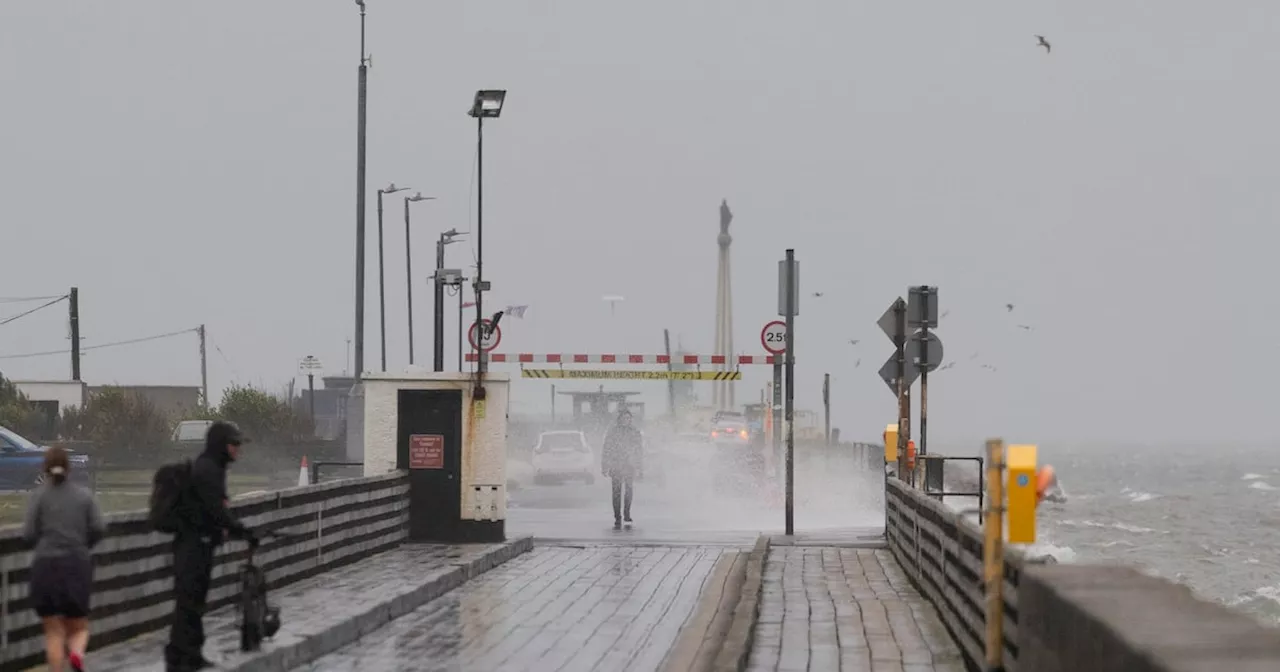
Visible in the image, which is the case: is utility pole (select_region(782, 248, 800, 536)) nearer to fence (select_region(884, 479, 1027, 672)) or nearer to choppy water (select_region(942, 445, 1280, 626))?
choppy water (select_region(942, 445, 1280, 626))

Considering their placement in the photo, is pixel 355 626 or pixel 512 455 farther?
pixel 512 455


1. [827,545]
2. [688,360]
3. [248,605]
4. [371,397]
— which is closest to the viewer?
[248,605]

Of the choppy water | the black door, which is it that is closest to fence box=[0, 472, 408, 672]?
the black door

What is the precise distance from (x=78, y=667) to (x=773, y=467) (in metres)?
34.1

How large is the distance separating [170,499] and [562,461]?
4034 centimetres

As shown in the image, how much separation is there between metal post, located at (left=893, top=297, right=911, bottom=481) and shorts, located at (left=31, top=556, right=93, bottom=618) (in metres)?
16.5

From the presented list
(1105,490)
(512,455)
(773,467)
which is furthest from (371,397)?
(1105,490)

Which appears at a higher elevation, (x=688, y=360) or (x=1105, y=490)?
(x=688, y=360)

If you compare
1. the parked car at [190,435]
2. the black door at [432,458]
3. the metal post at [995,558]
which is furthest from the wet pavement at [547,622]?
the parked car at [190,435]

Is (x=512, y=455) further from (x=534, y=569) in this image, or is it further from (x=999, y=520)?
(x=999, y=520)

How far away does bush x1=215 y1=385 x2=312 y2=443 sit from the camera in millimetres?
67750

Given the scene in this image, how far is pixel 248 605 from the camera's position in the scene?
40.4ft

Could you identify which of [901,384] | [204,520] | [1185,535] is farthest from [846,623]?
[1185,535]

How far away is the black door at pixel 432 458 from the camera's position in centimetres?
2273
